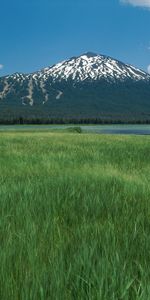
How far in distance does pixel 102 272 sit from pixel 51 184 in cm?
437

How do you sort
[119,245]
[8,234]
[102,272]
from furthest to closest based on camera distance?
[8,234]
[119,245]
[102,272]

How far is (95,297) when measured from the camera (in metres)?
2.72

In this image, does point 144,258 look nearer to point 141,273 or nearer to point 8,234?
point 141,273

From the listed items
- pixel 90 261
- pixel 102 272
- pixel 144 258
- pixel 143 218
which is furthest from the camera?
pixel 143 218

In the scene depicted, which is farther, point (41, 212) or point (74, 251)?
point (41, 212)

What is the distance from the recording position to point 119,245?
12.2 ft

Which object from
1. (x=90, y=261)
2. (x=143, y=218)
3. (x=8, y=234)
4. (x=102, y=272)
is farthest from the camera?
(x=143, y=218)

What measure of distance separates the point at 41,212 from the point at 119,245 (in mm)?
1613

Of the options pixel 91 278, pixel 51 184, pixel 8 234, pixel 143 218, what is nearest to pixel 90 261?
pixel 91 278

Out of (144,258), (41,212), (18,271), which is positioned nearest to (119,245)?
(144,258)

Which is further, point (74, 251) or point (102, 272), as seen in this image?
point (74, 251)

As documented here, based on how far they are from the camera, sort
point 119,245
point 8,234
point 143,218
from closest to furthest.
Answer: point 119,245
point 8,234
point 143,218

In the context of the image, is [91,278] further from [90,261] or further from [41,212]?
[41,212]

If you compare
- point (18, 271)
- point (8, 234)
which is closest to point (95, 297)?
point (18, 271)
